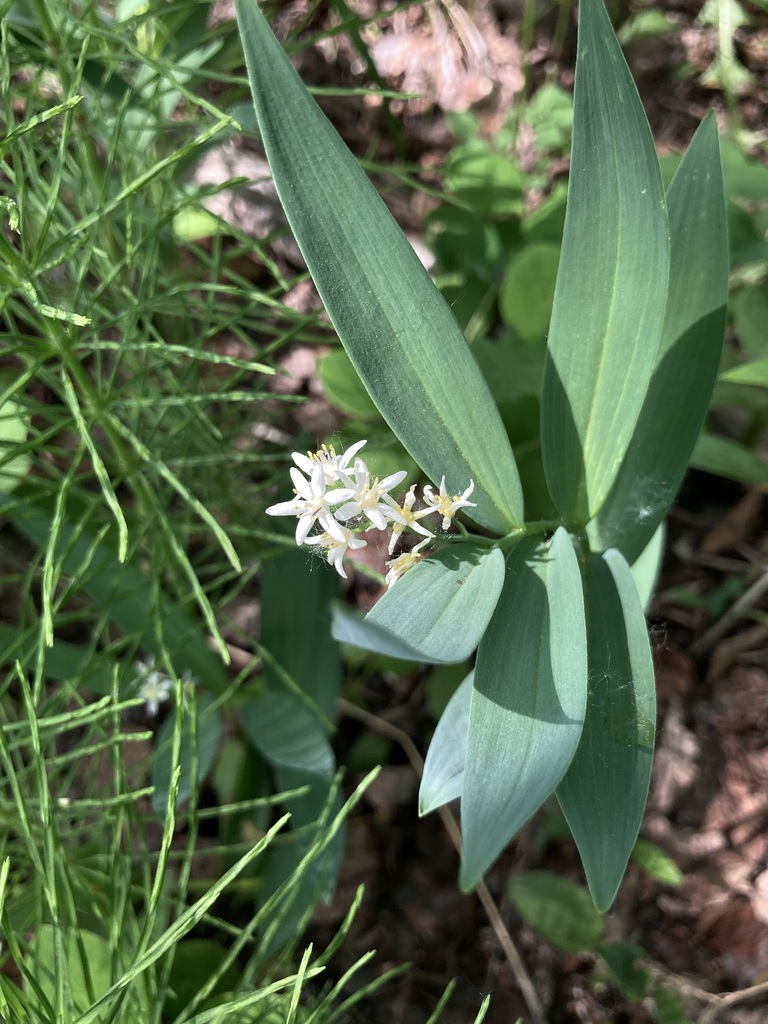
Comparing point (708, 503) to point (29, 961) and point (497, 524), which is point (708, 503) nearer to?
point (497, 524)

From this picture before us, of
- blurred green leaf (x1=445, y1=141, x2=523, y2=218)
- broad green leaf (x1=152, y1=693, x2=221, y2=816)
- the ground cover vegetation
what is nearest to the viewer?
the ground cover vegetation

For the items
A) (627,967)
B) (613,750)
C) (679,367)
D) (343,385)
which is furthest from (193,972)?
(679,367)

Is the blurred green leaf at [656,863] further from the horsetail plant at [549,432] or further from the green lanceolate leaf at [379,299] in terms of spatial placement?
the green lanceolate leaf at [379,299]

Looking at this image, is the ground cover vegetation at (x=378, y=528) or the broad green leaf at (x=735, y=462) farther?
the broad green leaf at (x=735, y=462)

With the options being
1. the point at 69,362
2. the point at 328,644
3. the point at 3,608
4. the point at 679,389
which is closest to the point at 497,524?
the point at 679,389

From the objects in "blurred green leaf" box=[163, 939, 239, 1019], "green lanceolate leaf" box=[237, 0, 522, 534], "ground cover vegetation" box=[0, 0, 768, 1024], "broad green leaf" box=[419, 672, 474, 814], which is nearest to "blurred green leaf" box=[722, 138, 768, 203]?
"ground cover vegetation" box=[0, 0, 768, 1024]

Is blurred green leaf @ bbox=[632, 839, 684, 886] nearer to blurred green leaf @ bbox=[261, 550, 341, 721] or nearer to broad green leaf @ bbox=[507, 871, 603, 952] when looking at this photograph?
broad green leaf @ bbox=[507, 871, 603, 952]

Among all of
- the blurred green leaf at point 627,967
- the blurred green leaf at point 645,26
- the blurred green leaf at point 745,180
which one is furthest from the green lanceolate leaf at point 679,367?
the blurred green leaf at point 645,26

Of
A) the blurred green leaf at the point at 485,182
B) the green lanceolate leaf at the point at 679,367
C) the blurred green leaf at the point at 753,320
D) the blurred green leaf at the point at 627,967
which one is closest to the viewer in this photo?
the green lanceolate leaf at the point at 679,367
